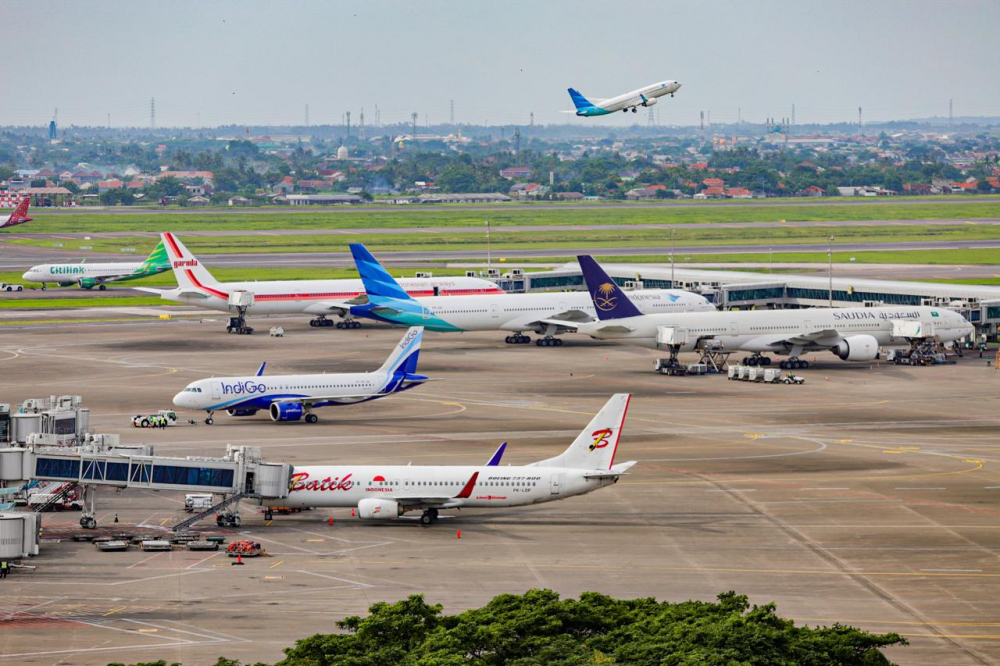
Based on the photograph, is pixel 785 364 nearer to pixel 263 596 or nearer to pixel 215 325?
pixel 215 325

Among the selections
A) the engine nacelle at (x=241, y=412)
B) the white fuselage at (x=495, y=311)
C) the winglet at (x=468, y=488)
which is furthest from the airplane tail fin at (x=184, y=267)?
the winglet at (x=468, y=488)

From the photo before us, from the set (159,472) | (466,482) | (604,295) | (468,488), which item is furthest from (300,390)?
(604,295)

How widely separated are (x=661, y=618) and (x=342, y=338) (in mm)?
99255

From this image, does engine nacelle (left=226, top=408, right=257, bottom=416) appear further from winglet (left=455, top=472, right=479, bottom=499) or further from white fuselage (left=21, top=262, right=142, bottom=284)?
white fuselage (left=21, top=262, right=142, bottom=284)

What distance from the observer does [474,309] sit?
447 feet

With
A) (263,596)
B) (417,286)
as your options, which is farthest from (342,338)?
(263,596)

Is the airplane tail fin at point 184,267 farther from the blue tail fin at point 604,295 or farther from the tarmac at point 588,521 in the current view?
the blue tail fin at point 604,295

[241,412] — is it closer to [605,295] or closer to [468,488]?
[468,488]

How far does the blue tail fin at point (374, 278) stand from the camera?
449ft

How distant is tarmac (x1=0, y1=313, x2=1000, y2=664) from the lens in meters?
55.1

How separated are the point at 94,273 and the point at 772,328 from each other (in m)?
105

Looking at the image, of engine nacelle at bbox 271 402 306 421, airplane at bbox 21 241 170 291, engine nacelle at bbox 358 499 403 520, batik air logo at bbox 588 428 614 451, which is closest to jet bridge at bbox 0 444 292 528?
engine nacelle at bbox 358 499 403 520

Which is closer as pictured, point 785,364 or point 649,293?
point 785,364

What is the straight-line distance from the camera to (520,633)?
44.5m
